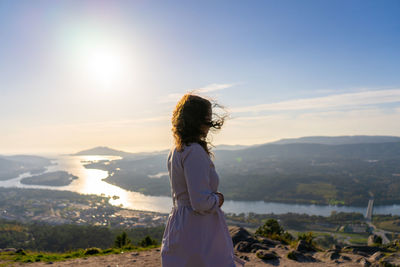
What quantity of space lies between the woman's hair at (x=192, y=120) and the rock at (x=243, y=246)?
19.0 ft

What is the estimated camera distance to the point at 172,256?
1891 mm

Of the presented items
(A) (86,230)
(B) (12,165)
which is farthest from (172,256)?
(B) (12,165)

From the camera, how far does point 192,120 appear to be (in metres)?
1.82

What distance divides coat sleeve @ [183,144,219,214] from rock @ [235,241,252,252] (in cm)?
574

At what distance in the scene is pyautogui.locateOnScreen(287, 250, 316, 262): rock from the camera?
610cm

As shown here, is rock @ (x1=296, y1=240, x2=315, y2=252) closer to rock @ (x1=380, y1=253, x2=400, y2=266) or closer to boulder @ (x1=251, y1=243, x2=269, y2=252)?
boulder @ (x1=251, y1=243, x2=269, y2=252)

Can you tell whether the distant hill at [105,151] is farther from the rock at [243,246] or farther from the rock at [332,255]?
the rock at [332,255]

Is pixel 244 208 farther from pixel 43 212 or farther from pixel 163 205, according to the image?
pixel 43 212

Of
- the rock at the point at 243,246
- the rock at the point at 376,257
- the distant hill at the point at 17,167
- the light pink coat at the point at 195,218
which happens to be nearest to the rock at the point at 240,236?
the rock at the point at 243,246

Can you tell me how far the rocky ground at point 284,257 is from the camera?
5590 millimetres

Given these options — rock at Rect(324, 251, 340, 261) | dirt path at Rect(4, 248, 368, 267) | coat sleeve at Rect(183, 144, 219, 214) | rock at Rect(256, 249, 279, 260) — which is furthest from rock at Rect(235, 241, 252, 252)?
coat sleeve at Rect(183, 144, 219, 214)

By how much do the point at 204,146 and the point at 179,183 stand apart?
0.30m

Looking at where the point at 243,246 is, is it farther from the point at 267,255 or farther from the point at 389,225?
the point at 389,225

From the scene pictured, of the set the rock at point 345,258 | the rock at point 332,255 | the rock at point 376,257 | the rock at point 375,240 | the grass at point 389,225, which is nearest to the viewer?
the rock at point 376,257
